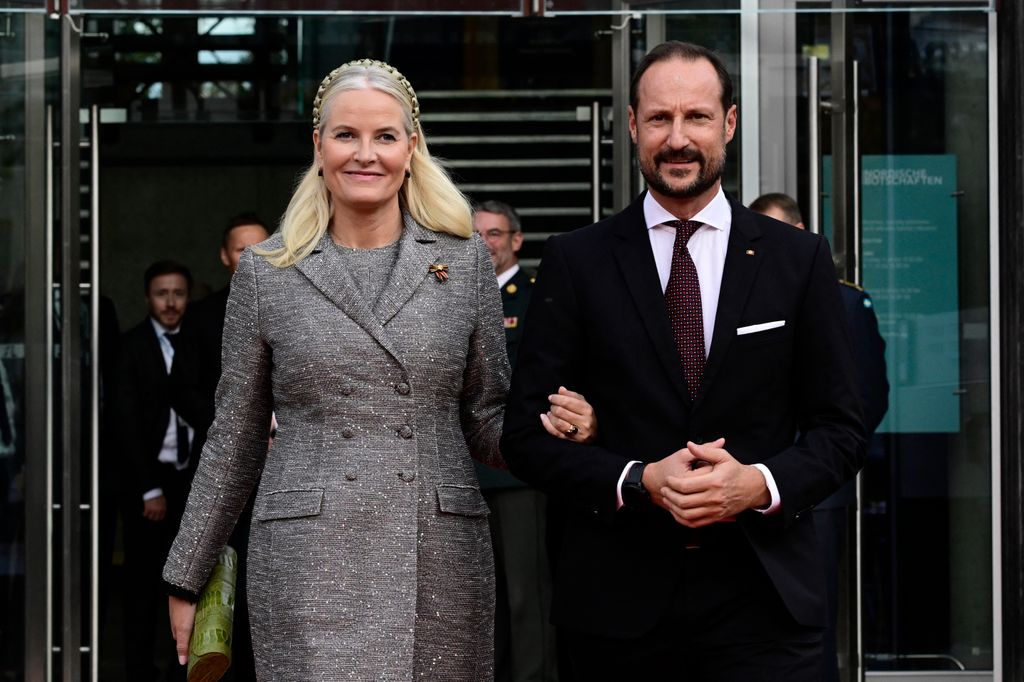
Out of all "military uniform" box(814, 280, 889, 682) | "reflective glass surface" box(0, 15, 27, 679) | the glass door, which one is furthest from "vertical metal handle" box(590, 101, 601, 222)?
"reflective glass surface" box(0, 15, 27, 679)

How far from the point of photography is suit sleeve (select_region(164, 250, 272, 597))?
3.61 m

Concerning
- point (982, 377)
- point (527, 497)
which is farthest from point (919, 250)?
point (527, 497)

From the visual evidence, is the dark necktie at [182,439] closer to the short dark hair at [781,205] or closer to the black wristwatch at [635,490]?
the short dark hair at [781,205]

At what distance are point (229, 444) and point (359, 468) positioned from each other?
34 centimetres

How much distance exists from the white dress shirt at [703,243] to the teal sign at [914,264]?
132 inches

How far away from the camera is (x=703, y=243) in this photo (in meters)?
3.35

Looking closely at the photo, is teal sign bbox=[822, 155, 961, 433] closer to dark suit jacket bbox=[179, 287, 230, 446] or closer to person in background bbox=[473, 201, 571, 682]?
person in background bbox=[473, 201, 571, 682]

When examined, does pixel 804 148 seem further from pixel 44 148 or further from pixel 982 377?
pixel 44 148

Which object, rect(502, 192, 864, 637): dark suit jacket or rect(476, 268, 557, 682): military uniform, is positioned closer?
rect(502, 192, 864, 637): dark suit jacket

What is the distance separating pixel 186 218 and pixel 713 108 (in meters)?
10.3

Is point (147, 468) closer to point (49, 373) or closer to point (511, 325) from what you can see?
point (49, 373)

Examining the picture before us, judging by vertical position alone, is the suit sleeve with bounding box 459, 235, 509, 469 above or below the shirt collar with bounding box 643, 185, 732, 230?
below

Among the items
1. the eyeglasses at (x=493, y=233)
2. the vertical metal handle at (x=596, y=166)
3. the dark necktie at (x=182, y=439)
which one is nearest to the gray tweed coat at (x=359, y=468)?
the eyeglasses at (x=493, y=233)

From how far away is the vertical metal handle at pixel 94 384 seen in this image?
6902 mm
